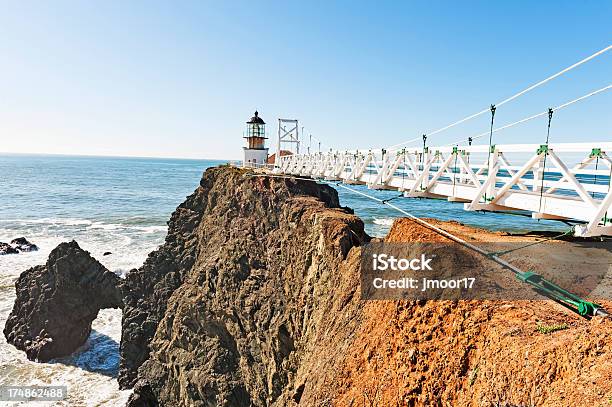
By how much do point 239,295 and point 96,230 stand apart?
39.5 metres

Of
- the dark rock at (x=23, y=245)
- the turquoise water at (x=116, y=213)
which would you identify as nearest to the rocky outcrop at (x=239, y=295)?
the turquoise water at (x=116, y=213)

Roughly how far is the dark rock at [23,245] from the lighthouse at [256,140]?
27.2 metres

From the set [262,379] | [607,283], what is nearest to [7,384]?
[262,379]

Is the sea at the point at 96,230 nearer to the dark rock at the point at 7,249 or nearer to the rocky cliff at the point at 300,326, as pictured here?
the dark rock at the point at 7,249

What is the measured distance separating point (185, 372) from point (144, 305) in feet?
25.7

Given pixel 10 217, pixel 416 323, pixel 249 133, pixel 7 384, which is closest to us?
pixel 416 323

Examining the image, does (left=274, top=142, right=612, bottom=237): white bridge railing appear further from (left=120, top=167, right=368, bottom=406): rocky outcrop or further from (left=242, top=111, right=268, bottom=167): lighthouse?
(left=242, top=111, right=268, bottom=167): lighthouse

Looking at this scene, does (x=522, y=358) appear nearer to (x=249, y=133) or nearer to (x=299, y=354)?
→ (x=299, y=354)

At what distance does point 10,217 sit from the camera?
190ft

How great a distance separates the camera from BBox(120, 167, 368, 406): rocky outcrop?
15.8 metres

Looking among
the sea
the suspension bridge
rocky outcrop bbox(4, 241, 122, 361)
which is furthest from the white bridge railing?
rocky outcrop bbox(4, 241, 122, 361)

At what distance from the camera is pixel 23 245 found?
41438 mm

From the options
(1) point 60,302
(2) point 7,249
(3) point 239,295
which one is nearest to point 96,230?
(2) point 7,249

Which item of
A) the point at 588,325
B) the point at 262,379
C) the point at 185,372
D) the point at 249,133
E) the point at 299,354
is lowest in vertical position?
the point at 185,372
